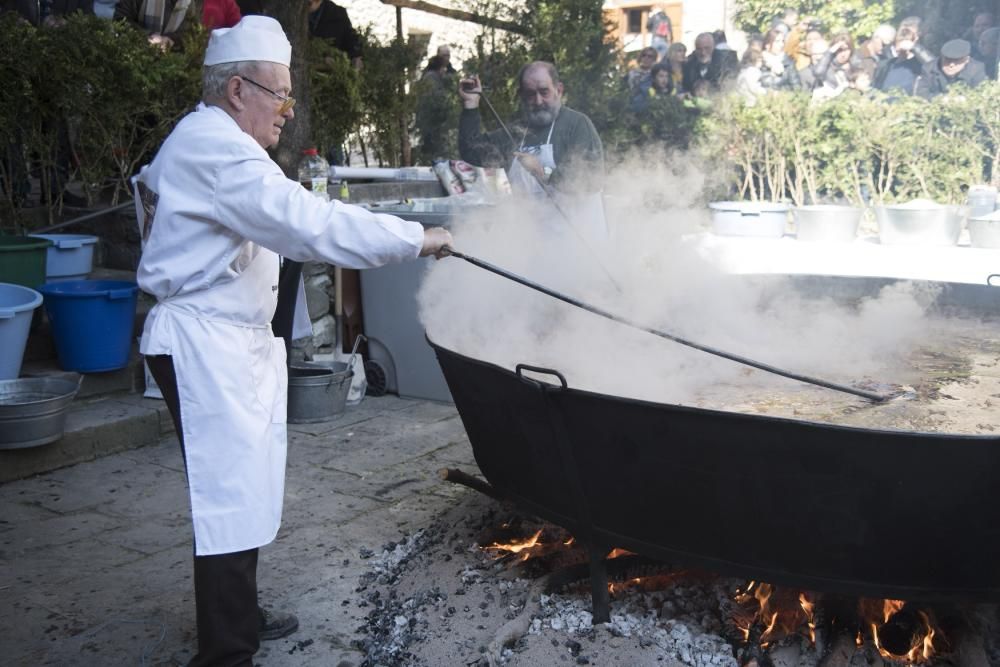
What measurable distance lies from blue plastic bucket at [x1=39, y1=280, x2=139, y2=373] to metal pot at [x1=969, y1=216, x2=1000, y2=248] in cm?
819

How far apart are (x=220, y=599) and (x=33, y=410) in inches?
94.3

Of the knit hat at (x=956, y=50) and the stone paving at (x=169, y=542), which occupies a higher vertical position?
the knit hat at (x=956, y=50)

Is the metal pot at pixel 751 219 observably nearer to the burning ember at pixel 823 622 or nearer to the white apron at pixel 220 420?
the burning ember at pixel 823 622

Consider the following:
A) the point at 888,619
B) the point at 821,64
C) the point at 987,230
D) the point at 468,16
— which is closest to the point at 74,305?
the point at 888,619

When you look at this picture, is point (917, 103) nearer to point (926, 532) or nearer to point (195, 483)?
point (926, 532)

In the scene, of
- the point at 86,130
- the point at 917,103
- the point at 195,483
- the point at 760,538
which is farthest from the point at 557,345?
the point at 917,103

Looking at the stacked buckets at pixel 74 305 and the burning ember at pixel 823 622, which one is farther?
the stacked buckets at pixel 74 305

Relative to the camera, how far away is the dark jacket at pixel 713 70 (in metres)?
12.2

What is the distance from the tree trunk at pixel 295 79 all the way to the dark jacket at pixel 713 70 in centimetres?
762

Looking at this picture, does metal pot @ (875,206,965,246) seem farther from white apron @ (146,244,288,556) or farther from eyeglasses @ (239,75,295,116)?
white apron @ (146,244,288,556)

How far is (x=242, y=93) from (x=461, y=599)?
1.92m

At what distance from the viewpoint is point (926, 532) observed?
2449 millimetres

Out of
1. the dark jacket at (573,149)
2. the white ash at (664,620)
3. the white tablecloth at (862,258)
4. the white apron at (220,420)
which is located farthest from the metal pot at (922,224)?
the white apron at (220,420)

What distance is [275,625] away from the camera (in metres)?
3.25
